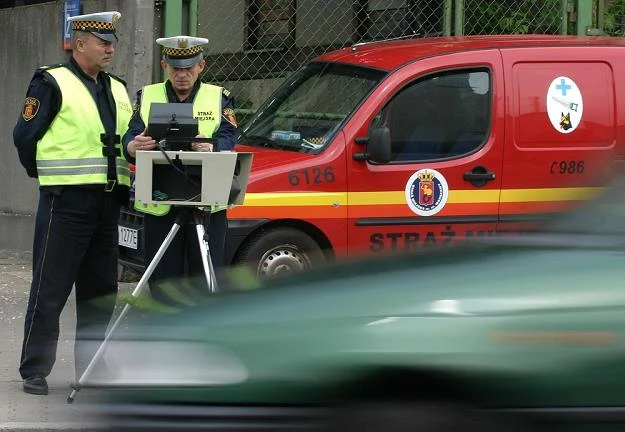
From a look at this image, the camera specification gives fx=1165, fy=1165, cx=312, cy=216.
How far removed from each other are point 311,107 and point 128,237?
1653 mm

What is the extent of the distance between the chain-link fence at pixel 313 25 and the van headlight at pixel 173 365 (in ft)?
25.0

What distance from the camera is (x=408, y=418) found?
10.3ft

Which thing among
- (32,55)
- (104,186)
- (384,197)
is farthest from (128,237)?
(32,55)

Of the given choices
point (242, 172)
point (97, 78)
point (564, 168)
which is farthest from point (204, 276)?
point (564, 168)

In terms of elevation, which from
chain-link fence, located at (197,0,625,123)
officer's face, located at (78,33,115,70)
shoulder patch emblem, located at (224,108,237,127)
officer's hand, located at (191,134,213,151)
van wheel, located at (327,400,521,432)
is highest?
chain-link fence, located at (197,0,625,123)

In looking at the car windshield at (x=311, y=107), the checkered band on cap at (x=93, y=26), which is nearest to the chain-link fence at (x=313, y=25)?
the car windshield at (x=311, y=107)

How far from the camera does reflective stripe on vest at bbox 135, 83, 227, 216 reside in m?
6.48

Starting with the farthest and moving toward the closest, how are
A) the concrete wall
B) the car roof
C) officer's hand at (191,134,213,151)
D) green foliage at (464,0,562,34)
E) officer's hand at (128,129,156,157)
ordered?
green foliage at (464,0,562,34) → the concrete wall → the car roof → officer's hand at (191,134,213,151) → officer's hand at (128,129,156,157)

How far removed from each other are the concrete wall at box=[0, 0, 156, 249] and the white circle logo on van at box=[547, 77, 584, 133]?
12.8ft

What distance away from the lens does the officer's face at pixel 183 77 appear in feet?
21.2

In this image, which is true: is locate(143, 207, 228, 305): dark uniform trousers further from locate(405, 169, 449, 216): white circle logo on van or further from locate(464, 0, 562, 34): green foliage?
locate(464, 0, 562, 34): green foliage

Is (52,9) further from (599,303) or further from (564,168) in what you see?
(599,303)

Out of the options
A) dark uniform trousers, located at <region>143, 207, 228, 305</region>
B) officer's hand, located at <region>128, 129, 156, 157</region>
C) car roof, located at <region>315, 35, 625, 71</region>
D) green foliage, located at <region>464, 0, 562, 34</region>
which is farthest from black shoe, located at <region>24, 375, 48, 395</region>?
green foliage, located at <region>464, 0, 562, 34</region>

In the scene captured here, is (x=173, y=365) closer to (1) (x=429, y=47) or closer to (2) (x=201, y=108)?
(2) (x=201, y=108)
